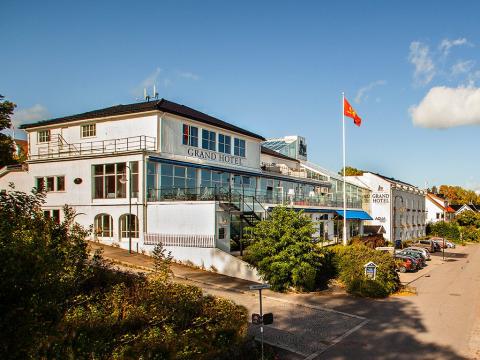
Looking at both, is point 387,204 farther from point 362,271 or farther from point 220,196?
point 220,196

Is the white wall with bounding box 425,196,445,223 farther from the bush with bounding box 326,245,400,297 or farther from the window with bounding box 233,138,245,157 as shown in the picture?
the bush with bounding box 326,245,400,297

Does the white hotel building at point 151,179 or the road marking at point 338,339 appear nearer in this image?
the road marking at point 338,339

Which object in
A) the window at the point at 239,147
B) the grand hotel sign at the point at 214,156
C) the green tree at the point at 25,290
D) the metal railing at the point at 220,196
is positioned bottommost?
the green tree at the point at 25,290

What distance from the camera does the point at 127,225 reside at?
2966 cm

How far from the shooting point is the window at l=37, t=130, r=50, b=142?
35.8m

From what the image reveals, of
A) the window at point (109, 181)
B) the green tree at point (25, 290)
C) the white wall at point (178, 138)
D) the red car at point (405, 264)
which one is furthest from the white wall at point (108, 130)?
the red car at point (405, 264)

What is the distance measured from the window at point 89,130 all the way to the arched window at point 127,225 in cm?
806

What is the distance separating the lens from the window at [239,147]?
39.4 metres

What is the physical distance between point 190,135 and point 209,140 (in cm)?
257

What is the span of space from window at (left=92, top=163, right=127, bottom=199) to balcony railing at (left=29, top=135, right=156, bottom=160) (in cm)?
123

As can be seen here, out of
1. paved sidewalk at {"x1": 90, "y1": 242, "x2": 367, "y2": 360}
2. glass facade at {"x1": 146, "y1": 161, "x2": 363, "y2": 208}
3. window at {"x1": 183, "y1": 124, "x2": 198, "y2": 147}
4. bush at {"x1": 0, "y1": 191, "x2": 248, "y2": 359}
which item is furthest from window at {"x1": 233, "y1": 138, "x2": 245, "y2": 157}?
bush at {"x1": 0, "y1": 191, "x2": 248, "y2": 359}

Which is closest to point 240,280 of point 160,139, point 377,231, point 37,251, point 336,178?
point 160,139

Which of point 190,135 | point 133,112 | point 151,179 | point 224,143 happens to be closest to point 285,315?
point 151,179

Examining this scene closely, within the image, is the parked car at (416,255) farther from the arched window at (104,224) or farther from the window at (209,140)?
the arched window at (104,224)
